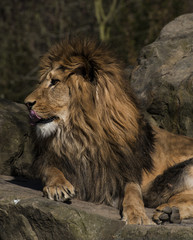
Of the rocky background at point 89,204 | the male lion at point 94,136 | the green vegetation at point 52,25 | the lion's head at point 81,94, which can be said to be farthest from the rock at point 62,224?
the green vegetation at point 52,25

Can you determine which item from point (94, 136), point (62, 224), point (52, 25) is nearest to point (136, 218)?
point (62, 224)

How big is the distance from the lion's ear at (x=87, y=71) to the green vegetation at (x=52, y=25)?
22.4ft

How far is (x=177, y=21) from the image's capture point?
7.52m

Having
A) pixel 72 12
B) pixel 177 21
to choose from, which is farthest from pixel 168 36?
pixel 72 12

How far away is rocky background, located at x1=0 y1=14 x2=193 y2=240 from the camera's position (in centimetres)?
369

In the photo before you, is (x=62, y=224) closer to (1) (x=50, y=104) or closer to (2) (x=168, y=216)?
(2) (x=168, y=216)

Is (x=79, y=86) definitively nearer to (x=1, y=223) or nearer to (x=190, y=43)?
(x=1, y=223)

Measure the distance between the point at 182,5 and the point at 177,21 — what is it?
7.21 feet

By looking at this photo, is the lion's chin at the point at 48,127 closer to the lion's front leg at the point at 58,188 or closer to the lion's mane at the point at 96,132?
the lion's mane at the point at 96,132

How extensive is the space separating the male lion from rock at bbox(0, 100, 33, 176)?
4.74ft

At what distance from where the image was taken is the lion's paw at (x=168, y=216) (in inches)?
159

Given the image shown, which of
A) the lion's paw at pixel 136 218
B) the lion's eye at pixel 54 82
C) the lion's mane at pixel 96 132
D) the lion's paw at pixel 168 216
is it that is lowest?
the lion's paw at pixel 168 216

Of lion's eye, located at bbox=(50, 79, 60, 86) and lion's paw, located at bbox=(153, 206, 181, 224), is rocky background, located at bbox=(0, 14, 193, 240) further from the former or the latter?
lion's eye, located at bbox=(50, 79, 60, 86)

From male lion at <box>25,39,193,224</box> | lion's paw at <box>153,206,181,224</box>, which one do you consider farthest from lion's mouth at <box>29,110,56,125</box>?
lion's paw at <box>153,206,181,224</box>
